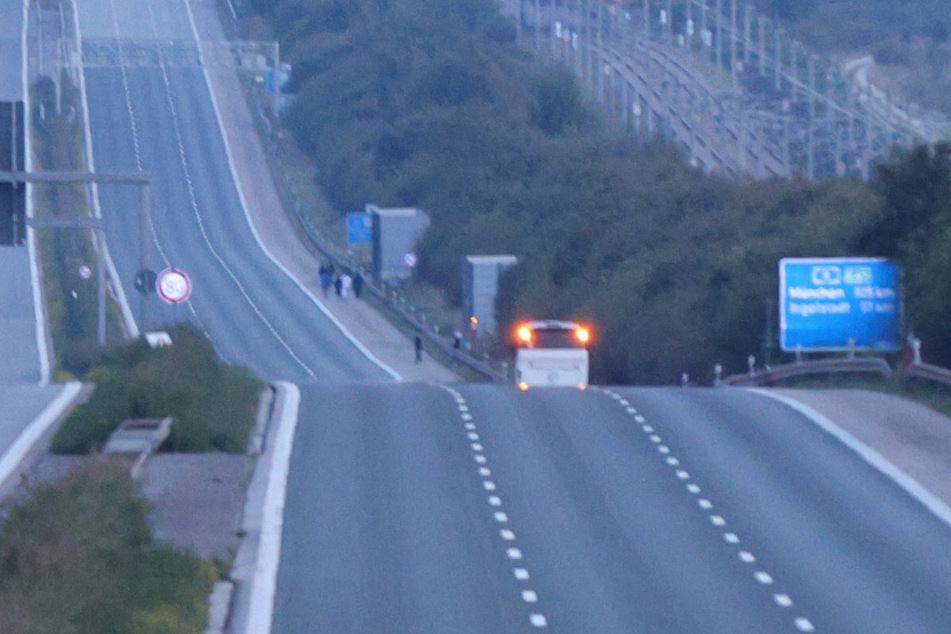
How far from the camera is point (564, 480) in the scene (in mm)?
19531

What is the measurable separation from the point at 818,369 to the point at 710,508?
40.8ft

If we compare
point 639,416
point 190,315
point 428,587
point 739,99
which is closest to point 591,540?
point 428,587

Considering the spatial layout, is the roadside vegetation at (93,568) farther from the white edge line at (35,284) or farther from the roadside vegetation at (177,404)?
the white edge line at (35,284)

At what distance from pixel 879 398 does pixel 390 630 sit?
541 inches

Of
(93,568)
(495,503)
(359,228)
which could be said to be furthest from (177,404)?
(359,228)

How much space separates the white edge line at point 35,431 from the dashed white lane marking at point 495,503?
5.75 m

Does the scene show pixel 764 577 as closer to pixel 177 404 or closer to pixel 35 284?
pixel 177 404

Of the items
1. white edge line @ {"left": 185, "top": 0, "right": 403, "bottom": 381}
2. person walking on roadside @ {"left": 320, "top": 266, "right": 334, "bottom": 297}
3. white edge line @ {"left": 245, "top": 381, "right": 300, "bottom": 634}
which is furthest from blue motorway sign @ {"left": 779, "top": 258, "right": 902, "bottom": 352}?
person walking on roadside @ {"left": 320, "top": 266, "right": 334, "bottom": 297}

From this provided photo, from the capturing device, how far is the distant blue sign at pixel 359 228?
7056 cm

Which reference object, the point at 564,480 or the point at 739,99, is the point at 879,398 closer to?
the point at 564,480

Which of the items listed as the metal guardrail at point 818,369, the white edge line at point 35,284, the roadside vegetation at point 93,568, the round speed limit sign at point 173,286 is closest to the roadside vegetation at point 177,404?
the roadside vegetation at point 93,568

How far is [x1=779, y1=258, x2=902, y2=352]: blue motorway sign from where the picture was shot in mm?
29031

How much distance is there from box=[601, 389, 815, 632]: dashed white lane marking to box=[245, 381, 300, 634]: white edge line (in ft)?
14.9

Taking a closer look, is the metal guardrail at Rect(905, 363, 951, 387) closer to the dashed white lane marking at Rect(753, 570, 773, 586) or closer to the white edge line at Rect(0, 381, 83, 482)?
the dashed white lane marking at Rect(753, 570, 773, 586)
